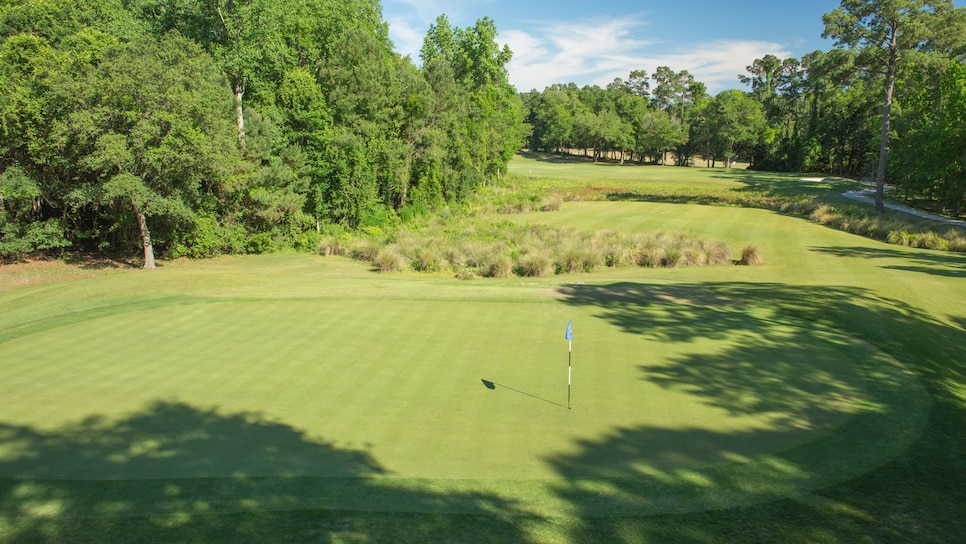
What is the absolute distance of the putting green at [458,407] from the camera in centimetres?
683

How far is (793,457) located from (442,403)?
5.13 metres

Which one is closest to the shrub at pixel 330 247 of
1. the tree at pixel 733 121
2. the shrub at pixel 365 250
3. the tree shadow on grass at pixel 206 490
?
the shrub at pixel 365 250

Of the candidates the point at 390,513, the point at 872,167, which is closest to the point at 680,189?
the point at 872,167

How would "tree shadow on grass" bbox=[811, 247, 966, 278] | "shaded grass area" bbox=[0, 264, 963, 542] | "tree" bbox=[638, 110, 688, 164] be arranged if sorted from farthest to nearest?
"tree" bbox=[638, 110, 688, 164] < "tree shadow on grass" bbox=[811, 247, 966, 278] < "shaded grass area" bbox=[0, 264, 963, 542]

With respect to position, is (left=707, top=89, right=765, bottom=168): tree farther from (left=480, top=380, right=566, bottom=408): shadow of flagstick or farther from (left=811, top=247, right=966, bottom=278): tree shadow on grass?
(left=480, top=380, right=566, bottom=408): shadow of flagstick

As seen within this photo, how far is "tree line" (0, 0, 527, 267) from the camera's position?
21688 mm

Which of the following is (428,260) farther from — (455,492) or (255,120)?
(455,492)

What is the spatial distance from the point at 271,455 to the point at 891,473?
8188 mm

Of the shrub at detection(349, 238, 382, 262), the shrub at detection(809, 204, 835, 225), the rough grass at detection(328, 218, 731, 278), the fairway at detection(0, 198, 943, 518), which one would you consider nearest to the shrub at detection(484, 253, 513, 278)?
the rough grass at detection(328, 218, 731, 278)

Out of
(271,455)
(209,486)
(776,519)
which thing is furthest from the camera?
(271,455)

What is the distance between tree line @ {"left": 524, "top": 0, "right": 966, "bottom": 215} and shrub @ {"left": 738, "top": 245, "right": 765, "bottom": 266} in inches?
935

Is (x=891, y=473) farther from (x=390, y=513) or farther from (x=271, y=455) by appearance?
(x=271, y=455)

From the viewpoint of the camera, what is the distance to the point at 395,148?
37719 millimetres

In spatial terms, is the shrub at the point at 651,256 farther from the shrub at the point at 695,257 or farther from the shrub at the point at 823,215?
the shrub at the point at 823,215
